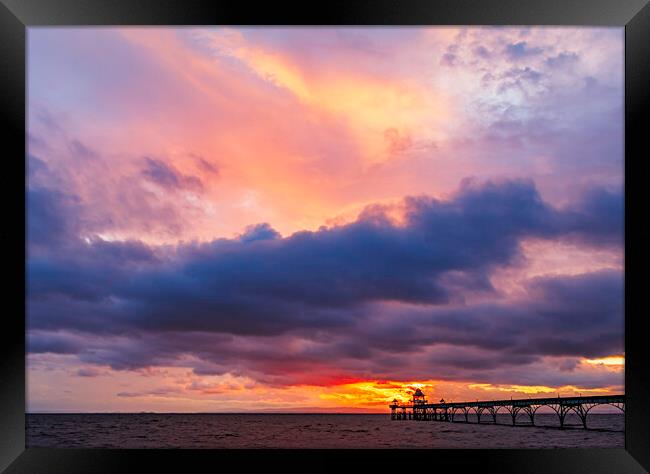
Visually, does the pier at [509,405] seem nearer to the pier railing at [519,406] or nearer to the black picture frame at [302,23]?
the pier railing at [519,406]

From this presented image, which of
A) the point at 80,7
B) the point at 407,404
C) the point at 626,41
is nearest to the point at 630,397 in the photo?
the point at 626,41

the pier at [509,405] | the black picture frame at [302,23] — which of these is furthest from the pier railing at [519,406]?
the black picture frame at [302,23]

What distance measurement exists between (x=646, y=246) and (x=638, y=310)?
1.53 ft

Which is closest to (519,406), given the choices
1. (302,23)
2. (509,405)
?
(509,405)

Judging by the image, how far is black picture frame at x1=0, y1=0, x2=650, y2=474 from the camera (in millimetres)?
4824

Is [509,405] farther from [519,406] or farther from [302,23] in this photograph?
[302,23]

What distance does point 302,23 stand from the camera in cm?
509

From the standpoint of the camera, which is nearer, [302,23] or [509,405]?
[302,23]

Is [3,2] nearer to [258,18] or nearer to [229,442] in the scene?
[258,18]

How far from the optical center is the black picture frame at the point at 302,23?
482 cm

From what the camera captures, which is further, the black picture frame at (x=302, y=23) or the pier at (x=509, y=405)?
the pier at (x=509, y=405)

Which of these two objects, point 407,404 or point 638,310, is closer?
point 638,310

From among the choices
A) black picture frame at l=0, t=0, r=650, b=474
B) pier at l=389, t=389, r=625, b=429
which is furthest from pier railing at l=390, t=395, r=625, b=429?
black picture frame at l=0, t=0, r=650, b=474

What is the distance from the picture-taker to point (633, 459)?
4.81 m
